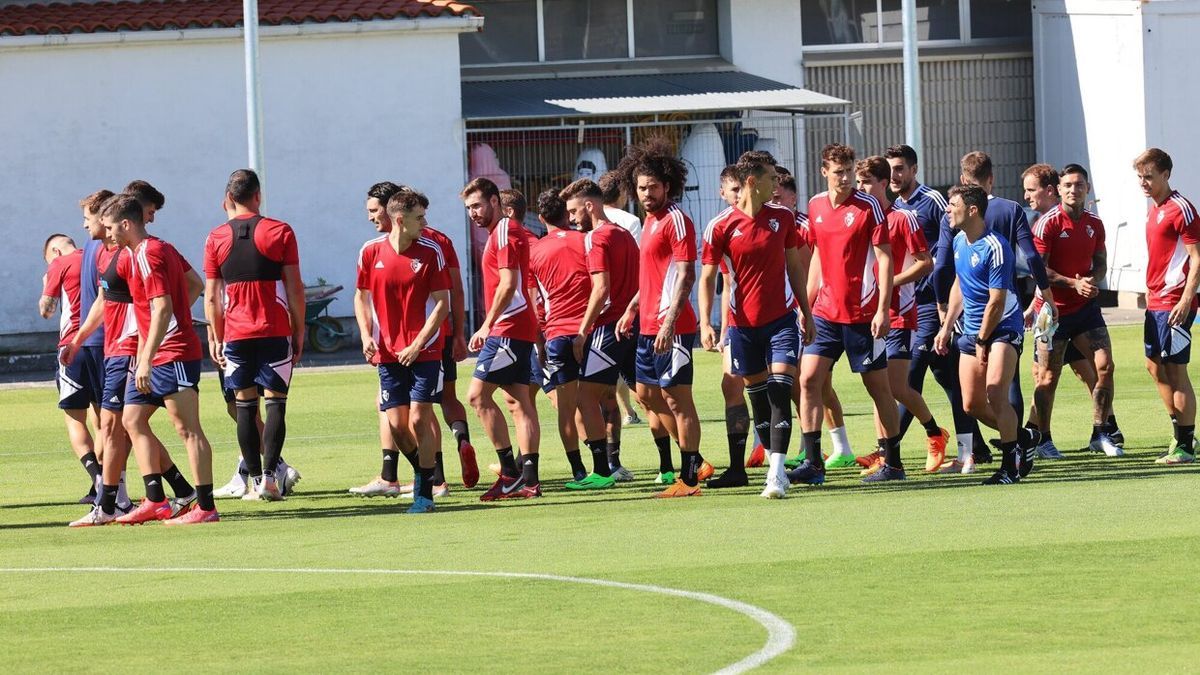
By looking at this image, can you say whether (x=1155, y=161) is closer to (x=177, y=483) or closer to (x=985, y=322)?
(x=985, y=322)

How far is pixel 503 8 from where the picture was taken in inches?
1277

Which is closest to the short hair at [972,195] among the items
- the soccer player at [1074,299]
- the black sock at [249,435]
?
the soccer player at [1074,299]

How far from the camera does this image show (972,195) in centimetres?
1190

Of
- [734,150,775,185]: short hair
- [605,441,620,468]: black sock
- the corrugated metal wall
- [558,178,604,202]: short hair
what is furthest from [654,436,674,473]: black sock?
the corrugated metal wall

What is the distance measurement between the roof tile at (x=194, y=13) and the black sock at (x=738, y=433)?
16.8 m

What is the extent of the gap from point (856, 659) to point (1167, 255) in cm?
709

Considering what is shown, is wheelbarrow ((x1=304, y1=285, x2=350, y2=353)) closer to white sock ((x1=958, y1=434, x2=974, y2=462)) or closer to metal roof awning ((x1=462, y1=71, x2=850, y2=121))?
metal roof awning ((x1=462, y1=71, x2=850, y2=121))

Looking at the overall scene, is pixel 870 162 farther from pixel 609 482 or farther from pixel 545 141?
pixel 545 141

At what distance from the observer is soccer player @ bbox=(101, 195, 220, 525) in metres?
11.3

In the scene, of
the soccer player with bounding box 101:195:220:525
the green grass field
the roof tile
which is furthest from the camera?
the roof tile

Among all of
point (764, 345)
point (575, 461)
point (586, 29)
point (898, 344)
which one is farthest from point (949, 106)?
point (764, 345)

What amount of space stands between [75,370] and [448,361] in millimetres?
2476

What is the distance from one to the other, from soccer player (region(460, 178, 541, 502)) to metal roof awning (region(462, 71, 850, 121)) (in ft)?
52.5

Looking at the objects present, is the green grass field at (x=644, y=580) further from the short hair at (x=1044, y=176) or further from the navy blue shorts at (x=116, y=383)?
the short hair at (x=1044, y=176)
